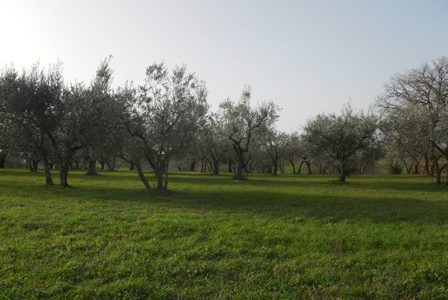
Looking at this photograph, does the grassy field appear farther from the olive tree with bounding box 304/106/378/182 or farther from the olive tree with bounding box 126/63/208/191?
the olive tree with bounding box 304/106/378/182

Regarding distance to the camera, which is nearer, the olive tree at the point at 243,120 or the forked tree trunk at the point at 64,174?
the forked tree trunk at the point at 64,174

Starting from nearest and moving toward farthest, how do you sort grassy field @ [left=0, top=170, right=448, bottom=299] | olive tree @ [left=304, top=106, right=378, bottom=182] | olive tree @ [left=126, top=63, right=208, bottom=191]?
grassy field @ [left=0, top=170, right=448, bottom=299] < olive tree @ [left=126, top=63, right=208, bottom=191] < olive tree @ [left=304, top=106, right=378, bottom=182]

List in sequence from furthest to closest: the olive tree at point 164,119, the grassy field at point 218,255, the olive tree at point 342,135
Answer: the olive tree at point 342,135 < the olive tree at point 164,119 < the grassy field at point 218,255

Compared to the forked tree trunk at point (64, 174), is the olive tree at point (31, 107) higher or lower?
higher

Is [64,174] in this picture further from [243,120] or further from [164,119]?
[243,120]

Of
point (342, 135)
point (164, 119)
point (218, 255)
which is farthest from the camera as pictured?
point (342, 135)

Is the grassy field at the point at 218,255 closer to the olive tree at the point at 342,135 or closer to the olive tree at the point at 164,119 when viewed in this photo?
the olive tree at the point at 164,119

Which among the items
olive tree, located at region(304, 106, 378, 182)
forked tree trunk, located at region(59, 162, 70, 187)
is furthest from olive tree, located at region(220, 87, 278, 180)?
forked tree trunk, located at region(59, 162, 70, 187)

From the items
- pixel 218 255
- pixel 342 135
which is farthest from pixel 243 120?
pixel 218 255

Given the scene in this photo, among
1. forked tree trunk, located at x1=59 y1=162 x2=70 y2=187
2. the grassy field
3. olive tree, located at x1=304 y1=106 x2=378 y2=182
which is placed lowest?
the grassy field

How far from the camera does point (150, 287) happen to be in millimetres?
8031

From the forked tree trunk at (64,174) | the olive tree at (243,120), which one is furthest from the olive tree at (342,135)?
the forked tree trunk at (64,174)

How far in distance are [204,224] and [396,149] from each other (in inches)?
1277

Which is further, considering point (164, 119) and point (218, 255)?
point (164, 119)
